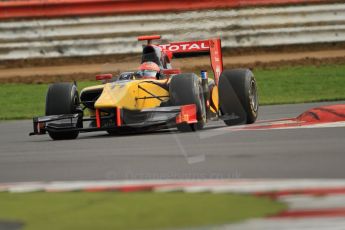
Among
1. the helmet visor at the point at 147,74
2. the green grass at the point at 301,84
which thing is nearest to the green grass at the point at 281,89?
the green grass at the point at 301,84

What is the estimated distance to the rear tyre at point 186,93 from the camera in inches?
455

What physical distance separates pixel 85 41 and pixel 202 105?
898 centimetres

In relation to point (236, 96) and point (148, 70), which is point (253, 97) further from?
point (148, 70)

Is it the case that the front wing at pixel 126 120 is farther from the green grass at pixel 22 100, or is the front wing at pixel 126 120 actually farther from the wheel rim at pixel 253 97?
the green grass at pixel 22 100

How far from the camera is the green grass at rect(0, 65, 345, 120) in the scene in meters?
16.9

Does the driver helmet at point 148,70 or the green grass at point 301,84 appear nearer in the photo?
the driver helmet at point 148,70

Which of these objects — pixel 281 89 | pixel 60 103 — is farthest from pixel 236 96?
pixel 281 89

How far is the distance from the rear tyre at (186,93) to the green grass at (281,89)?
4857mm

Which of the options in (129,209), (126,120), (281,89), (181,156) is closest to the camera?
(129,209)

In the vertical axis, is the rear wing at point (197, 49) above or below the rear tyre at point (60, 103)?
above

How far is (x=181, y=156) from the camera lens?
8.56 m

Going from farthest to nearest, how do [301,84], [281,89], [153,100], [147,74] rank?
[301,84] < [281,89] < [147,74] < [153,100]

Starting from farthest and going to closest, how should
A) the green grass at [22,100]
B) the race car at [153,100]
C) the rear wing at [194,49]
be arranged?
the green grass at [22,100], the rear wing at [194,49], the race car at [153,100]

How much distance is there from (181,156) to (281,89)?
31.7ft
